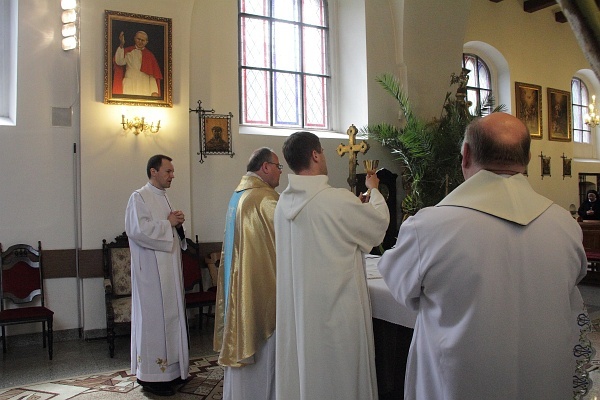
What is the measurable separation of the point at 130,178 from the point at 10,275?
180 cm

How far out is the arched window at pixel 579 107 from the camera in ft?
47.7

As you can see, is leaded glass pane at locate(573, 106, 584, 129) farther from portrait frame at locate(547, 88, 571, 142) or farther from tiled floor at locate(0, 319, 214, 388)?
tiled floor at locate(0, 319, 214, 388)

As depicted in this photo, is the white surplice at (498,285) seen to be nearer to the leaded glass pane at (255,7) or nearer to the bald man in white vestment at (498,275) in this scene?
the bald man in white vestment at (498,275)

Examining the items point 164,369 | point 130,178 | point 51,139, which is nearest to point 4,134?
point 51,139

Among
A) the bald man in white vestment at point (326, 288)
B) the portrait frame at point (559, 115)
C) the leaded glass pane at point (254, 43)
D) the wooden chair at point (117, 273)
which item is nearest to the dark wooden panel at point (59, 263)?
the wooden chair at point (117, 273)

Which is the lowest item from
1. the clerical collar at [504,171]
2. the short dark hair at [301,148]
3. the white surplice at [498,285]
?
the white surplice at [498,285]

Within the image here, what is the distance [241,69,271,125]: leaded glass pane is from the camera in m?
8.55

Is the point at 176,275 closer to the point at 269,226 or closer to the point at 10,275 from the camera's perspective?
the point at 269,226

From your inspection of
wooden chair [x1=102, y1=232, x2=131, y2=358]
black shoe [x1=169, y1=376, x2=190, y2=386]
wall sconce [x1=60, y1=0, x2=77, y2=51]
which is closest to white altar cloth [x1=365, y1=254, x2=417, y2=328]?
black shoe [x1=169, y1=376, x2=190, y2=386]

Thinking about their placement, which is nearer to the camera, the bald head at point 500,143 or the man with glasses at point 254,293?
the bald head at point 500,143

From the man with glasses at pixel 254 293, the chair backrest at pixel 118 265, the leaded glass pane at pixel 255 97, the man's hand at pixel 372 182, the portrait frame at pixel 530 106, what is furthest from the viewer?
the portrait frame at pixel 530 106

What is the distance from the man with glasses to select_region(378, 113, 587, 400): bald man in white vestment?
77.7 inches

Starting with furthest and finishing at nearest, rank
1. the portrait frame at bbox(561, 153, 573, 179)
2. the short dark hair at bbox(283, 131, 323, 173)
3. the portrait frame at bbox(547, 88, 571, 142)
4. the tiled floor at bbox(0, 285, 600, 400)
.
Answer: the portrait frame at bbox(561, 153, 573, 179) → the portrait frame at bbox(547, 88, 571, 142) → the tiled floor at bbox(0, 285, 600, 400) → the short dark hair at bbox(283, 131, 323, 173)

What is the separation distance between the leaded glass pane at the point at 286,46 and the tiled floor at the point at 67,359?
461 cm
